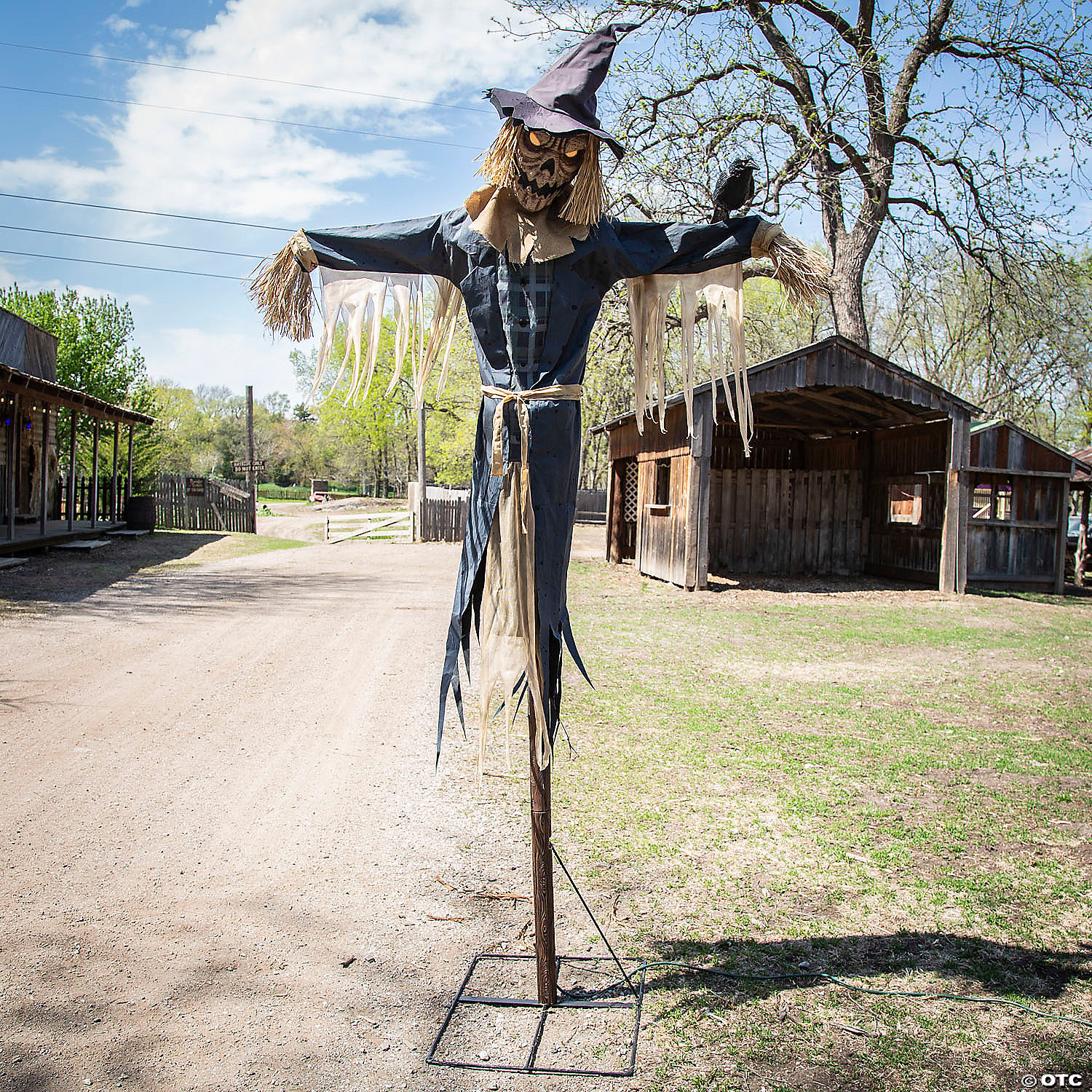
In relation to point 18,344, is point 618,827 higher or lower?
lower

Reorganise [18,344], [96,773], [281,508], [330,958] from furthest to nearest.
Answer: [281,508]
[18,344]
[96,773]
[330,958]

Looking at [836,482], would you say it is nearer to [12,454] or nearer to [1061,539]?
[1061,539]

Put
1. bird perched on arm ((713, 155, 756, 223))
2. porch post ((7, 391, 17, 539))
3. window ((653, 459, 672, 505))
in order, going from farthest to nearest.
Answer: window ((653, 459, 672, 505)) < porch post ((7, 391, 17, 539)) < bird perched on arm ((713, 155, 756, 223))

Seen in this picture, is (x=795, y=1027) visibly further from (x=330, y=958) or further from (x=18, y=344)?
(x=18, y=344)

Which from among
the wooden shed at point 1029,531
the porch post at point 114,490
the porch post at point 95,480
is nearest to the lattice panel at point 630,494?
the wooden shed at point 1029,531

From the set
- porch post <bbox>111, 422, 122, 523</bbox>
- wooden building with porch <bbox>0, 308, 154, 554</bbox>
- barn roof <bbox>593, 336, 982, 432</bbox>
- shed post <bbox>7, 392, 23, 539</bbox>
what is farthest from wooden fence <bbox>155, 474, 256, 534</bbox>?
barn roof <bbox>593, 336, 982, 432</bbox>

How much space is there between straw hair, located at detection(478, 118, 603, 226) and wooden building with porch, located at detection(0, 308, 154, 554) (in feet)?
46.6

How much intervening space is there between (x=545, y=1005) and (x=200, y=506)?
24.9 meters

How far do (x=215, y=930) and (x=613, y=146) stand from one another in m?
3.01

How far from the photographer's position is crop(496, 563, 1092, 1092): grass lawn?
Answer: 98.2 inches


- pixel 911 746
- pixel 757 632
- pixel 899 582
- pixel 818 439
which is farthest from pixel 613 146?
pixel 818 439

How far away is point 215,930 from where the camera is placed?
3.00m

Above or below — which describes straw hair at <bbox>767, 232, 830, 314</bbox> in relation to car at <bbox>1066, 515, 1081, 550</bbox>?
above
